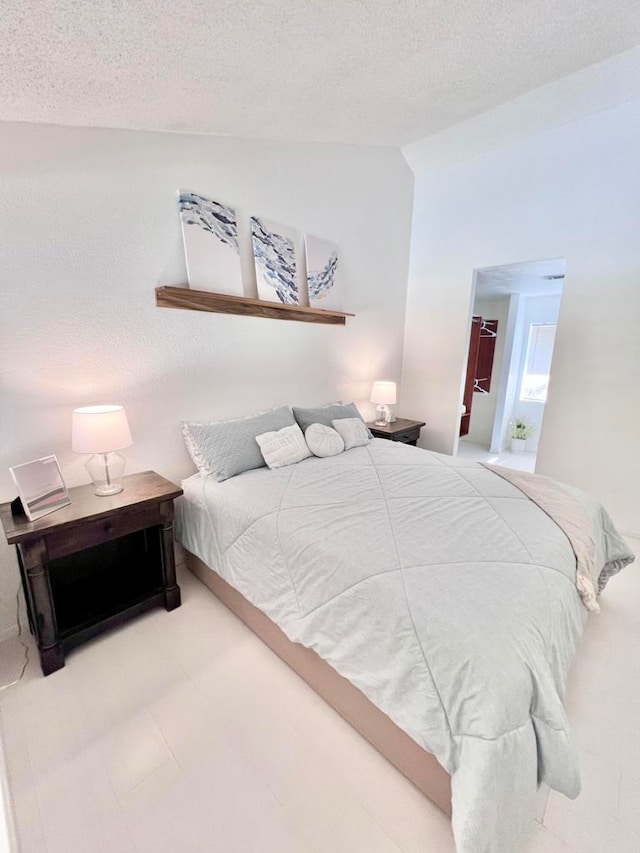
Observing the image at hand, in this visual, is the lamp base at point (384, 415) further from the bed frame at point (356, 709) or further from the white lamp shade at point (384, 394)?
the bed frame at point (356, 709)

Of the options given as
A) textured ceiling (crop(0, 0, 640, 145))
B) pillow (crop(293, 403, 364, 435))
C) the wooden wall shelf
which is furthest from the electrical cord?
textured ceiling (crop(0, 0, 640, 145))

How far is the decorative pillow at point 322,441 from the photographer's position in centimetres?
254

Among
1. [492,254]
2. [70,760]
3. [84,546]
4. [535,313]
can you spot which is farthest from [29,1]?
[535,313]

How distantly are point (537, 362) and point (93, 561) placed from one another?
5.45 m

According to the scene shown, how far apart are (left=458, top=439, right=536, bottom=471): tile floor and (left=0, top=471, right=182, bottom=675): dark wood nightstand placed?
396cm

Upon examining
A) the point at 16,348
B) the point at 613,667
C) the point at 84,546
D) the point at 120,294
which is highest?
the point at 120,294

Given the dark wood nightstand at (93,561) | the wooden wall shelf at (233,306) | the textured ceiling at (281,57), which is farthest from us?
the wooden wall shelf at (233,306)

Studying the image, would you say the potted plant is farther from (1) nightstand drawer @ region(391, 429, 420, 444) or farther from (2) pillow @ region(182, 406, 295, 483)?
(2) pillow @ region(182, 406, 295, 483)

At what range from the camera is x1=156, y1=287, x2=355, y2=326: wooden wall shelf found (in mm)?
2131

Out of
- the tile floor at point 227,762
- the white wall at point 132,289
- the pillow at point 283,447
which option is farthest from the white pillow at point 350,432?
the tile floor at point 227,762

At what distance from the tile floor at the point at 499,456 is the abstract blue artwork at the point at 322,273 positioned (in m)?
2.90

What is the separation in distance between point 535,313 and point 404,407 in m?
2.40

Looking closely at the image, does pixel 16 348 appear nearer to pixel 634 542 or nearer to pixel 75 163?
pixel 75 163

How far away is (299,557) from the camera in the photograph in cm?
152
